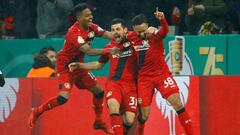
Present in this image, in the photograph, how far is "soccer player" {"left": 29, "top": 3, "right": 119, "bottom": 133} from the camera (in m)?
17.2

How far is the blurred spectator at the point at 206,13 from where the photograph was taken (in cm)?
1962

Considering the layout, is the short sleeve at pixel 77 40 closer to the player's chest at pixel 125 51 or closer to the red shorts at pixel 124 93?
the player's chest at pixel 125 51

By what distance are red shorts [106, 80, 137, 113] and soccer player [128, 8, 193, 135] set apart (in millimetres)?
121

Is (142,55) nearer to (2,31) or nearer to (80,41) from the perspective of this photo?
(80,41)

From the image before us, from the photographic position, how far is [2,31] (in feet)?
73.5

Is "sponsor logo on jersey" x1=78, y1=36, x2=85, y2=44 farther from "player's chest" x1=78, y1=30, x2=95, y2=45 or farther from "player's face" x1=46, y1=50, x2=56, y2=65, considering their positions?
"player's face" x1=46, y1=50, x2=56, y2=65

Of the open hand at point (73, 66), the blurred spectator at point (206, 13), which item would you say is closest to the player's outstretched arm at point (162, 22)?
the open hand at point (73, 66)

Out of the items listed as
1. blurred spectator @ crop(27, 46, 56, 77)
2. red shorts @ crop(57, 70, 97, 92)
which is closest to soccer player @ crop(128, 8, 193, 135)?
red shorts @ crop(57, 70, 97, 92)

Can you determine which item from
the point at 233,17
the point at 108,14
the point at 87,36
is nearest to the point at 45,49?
the point at 108,14

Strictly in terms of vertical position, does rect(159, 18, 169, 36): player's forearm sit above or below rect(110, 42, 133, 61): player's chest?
above

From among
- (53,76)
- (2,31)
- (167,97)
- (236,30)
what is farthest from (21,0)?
(167,97)

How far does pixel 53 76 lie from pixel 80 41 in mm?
2687

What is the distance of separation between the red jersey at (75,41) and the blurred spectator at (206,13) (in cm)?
287

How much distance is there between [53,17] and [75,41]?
3905 millimetres
